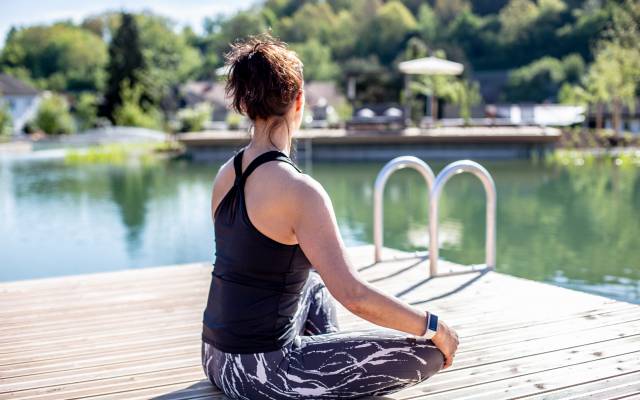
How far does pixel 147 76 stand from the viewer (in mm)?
39156

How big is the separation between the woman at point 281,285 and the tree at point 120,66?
3808cm

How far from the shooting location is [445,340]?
6.30ft

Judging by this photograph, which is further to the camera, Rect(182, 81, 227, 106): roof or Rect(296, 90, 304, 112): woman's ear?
Rect(182, 81, 227, 106): roof

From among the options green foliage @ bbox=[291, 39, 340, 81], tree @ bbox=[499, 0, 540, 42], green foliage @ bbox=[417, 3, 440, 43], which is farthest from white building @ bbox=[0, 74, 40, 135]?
tree @ bbox=[499, 0, 540, 42]

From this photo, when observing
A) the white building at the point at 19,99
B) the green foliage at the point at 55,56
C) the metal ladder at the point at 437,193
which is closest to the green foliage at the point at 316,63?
the green foliage at the point at 55,56

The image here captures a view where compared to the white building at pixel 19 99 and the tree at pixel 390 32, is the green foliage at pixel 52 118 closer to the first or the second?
the white building at pixel 19 99

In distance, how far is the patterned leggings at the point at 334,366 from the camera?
1897 mm

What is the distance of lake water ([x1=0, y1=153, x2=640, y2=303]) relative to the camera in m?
7.16

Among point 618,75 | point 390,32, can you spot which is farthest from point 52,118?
point 390,32

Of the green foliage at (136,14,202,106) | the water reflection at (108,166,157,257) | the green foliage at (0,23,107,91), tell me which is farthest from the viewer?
the green foliage at (0,23,107,91)

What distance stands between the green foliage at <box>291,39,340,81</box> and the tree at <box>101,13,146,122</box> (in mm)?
18499

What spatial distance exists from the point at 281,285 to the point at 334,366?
26 centimetres

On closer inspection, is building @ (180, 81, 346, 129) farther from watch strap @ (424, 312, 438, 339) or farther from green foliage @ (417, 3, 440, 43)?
watch strap @ (424, 312, 438, 339)

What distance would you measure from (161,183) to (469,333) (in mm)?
12772
